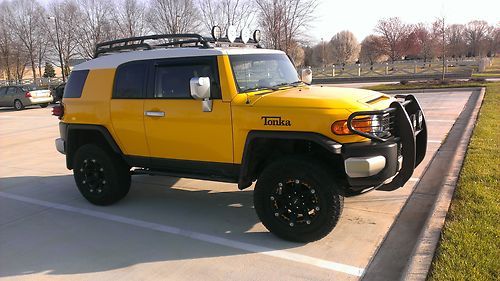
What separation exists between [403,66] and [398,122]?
33.9m

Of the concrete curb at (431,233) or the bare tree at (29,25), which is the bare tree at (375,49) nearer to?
the bare tree at (29,25)

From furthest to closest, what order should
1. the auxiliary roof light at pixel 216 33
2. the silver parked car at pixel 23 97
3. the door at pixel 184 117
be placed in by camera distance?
the silver parked car at pixel 23 97 < the auxiliary roof light at pixel 216 33 < the door at pixel 184 117

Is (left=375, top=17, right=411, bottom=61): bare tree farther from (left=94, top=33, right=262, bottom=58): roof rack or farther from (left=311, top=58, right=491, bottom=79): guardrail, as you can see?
(left=94, top=33, right=262, bottom=58): roof rack

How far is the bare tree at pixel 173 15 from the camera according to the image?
114ft

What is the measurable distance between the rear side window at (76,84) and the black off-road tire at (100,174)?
0.72 m

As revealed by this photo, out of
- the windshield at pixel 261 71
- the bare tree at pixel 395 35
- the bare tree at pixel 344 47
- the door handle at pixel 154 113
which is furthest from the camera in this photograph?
the bare tree at pixel 344 47

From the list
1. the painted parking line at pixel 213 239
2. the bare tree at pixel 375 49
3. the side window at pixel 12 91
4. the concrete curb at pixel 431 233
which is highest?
the bare tree at pixel 375 49

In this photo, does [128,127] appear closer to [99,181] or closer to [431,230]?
[99,181]

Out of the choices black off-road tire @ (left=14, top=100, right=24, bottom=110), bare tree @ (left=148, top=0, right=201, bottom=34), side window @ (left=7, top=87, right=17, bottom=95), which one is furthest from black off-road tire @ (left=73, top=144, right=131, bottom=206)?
bare tree @ (left=148, top=0, right=201, bottom=34)

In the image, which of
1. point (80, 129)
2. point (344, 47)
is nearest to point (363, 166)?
point (80, 129)

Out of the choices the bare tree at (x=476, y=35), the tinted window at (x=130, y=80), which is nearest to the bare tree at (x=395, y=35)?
the bare tree at (x=476, y=35)

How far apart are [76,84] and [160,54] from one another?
1.50m

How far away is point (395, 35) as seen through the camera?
6041 cm

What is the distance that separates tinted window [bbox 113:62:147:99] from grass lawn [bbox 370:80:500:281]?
3.65 meters
